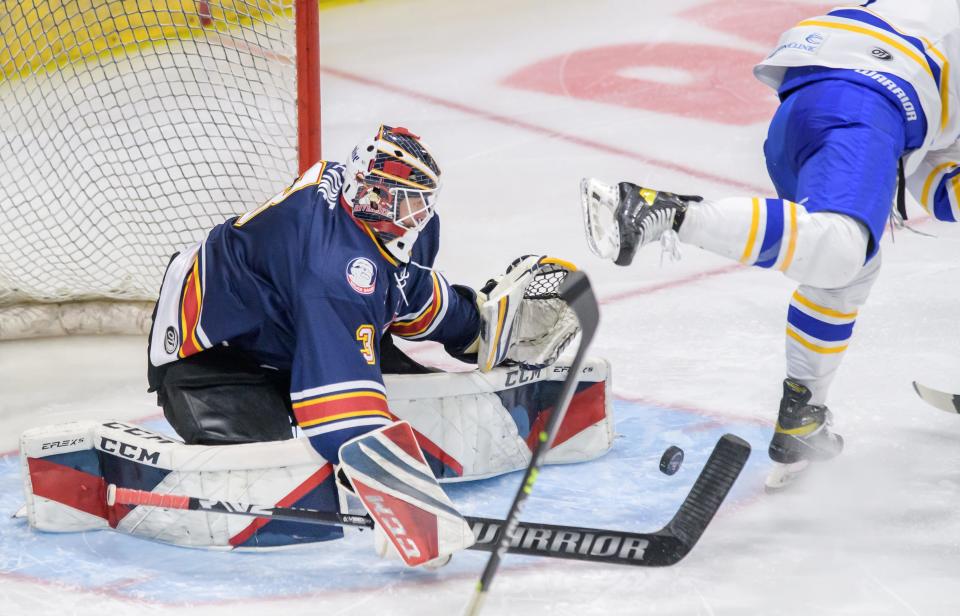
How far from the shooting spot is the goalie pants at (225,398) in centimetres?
257

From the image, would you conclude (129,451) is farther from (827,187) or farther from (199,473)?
(827,187)

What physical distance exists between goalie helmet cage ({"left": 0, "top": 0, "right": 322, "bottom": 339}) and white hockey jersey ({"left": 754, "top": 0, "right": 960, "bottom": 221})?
122cm

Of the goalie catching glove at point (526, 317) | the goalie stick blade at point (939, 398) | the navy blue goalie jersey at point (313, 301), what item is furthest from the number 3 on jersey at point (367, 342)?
the goalie stick blade at point (939, 398)

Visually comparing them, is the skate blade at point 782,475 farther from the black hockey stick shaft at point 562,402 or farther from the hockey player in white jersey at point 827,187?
the black hockey stick shaft at point 562,402

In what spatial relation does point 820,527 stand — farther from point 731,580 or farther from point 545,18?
point 545,18

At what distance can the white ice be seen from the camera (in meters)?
2.36

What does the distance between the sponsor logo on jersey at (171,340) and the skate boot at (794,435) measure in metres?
1.15

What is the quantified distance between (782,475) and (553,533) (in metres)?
0.61

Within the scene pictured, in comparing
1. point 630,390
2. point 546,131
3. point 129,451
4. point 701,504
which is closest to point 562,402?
point 701,504

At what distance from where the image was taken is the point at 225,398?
8.57 ft

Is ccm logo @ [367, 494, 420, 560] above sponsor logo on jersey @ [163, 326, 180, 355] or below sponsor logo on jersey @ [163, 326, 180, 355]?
below

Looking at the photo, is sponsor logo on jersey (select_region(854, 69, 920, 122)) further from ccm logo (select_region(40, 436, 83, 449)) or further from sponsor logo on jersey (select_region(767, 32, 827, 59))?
ccm logo (select_region(40, 436, 83, 449))

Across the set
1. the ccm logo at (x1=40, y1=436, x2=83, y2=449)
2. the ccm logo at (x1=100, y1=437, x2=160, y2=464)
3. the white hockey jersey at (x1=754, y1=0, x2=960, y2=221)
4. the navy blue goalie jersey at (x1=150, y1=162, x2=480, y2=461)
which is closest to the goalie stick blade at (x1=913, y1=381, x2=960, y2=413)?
the white hockey jersey at (x1=754, y1=0, x2=960, y2=221)

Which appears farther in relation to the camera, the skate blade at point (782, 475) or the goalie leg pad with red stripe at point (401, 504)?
the skate blade at point (782, 475)
